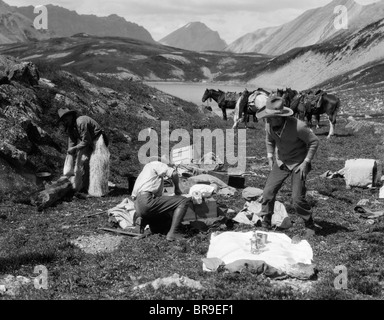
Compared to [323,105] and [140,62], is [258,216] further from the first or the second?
[140,62]

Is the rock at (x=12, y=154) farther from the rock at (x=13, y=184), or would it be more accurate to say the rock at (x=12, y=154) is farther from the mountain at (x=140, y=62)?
the mountain at (x=140, y=62)

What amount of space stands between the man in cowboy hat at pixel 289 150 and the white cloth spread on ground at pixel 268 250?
74cm

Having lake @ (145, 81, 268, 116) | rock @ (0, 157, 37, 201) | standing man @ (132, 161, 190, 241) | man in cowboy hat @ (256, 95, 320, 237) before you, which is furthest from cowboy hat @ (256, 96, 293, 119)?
lake @ (145, 81, 268, 116)

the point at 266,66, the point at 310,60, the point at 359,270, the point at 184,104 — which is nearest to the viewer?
the point at 359,270

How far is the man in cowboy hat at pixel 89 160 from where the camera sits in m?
12.3

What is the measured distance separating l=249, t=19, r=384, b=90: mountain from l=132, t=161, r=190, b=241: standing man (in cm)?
6654

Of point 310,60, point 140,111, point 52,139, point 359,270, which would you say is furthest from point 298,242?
point 310,60

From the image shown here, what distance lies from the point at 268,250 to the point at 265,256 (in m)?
0.28

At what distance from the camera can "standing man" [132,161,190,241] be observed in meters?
9.15

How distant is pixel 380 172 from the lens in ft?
48.2

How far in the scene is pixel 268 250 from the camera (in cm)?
811
